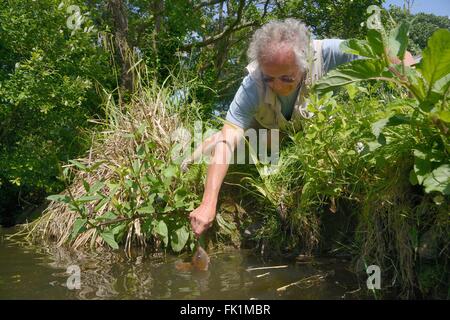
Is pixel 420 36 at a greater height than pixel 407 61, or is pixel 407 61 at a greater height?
pixel 420 36

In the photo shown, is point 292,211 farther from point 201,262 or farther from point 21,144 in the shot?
point 21,144

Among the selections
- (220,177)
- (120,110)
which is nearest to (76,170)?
(120,110)

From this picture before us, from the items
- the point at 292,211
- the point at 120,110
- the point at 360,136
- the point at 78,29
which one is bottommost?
the point at 292,211

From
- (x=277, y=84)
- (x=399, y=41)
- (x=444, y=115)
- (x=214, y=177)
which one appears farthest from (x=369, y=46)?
(x=214, y=177)

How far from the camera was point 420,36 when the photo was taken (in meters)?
19.2

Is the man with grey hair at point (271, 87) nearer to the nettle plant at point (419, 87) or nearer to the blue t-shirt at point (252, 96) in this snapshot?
the blue t-shirt at point (252, 96)

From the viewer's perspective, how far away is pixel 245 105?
10.1ft

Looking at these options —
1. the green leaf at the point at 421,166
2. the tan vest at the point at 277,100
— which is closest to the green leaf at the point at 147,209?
the tan vest at the point at 277,100

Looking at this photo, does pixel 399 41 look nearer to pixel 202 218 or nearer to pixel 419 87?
pixel 419 87

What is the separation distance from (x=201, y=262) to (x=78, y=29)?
273 cm

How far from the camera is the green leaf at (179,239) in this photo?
283cm

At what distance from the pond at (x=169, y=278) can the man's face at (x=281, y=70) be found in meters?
1.04
